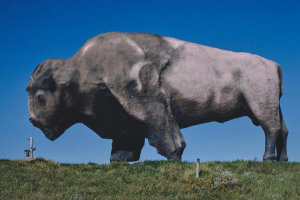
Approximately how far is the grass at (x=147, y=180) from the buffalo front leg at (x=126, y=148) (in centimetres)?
176

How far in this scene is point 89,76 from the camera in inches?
402

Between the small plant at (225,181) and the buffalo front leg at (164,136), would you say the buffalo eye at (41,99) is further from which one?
the small plant at (225,181)

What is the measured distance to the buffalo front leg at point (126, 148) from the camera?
38.3 feet

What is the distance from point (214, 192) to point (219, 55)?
Result: 14.3ft

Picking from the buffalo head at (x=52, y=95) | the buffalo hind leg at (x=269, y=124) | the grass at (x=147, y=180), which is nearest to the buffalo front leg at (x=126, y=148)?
the buffalo head at (x=52, y=95)

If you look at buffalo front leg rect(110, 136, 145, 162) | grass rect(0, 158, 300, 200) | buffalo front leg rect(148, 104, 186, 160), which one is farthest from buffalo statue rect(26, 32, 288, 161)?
grass rect(0, 158, 300, 200)

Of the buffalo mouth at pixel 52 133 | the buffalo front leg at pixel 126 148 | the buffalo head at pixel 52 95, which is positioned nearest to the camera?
the buffalo head at pixel 52 95

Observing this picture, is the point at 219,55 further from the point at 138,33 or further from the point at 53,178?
the point at 53,178

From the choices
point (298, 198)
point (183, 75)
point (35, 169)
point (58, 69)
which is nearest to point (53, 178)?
point (35, 169)

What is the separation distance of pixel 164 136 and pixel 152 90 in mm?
1132

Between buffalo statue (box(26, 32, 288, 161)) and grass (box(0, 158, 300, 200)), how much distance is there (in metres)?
1.07

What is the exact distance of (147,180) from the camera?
8562 millimetres

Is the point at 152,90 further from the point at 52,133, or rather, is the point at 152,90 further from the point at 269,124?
the point at 269,124

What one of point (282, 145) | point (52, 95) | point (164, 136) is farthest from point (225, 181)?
point (52, 95)
